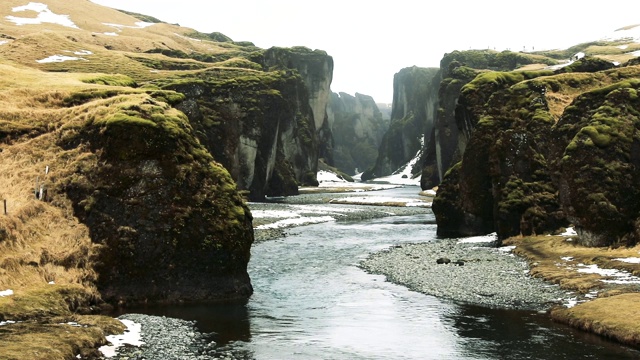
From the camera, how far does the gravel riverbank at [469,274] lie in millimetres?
37438

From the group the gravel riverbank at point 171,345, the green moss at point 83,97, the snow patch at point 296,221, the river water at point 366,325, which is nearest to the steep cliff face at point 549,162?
the snow patch at point 296,221

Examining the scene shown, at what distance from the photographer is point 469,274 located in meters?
45.9

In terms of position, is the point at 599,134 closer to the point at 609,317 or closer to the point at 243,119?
the point at 609,317

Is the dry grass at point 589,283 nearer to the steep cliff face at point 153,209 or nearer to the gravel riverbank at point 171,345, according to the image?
the gravel riverbank at point 171,345

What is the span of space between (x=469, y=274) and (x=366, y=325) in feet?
53.5

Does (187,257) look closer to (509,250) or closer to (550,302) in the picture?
(550,302)

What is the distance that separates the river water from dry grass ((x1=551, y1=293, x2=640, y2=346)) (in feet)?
1.95

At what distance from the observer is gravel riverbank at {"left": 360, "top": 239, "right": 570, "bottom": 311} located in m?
37.4

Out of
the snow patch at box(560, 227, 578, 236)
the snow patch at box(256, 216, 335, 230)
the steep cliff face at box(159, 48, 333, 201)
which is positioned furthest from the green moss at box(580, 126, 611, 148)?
the steep cliff face at box(159, 48, 333, 201)

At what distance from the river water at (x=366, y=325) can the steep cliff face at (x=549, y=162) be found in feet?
70.2

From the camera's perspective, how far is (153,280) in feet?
122

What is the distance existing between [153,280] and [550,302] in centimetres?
2509

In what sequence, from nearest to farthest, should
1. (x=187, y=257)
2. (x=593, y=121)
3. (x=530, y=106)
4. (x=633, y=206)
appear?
(x=187, y=257), (x=633, y=206), (x=593, y=121), (x=530, y=106)

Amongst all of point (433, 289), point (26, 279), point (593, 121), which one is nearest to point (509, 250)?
point (593, 121)
